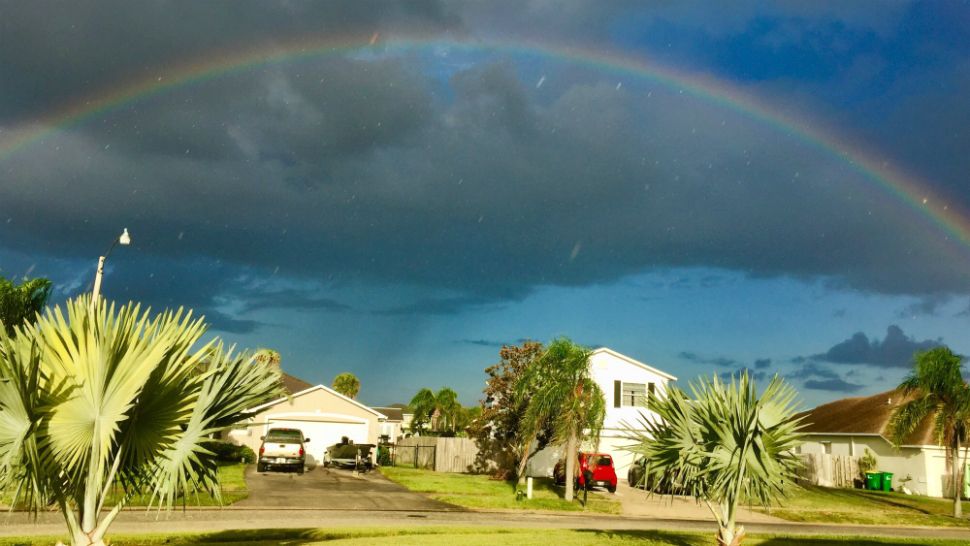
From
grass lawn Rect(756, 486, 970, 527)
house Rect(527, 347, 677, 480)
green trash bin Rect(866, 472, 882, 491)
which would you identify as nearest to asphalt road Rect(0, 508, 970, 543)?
grass lawn Rect(756, 486, 970, 527)

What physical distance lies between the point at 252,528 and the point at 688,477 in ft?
32.5

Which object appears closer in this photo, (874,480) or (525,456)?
(525,456)

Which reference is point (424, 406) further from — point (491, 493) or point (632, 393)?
point (491, 493)

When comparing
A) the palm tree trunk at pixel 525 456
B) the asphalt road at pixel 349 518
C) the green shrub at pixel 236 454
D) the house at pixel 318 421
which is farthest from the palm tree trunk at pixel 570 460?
the green shrub at pixel 236 454

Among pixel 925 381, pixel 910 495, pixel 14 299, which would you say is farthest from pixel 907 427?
pixel 14 299

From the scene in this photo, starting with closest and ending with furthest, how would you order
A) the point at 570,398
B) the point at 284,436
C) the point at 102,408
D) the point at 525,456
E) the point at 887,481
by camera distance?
the point at 102,408, the point at 570,398, the point at 525,456, the point at 284,436, the point at 887,481

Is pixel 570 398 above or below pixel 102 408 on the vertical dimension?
above

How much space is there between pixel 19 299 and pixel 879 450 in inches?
1883

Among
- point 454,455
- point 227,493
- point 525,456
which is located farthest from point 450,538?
point 454,455

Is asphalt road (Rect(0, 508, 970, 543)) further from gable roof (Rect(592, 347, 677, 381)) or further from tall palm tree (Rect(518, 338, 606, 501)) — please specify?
gable roof (Rect(592, 347, 677, 381))

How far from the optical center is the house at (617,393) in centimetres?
3962

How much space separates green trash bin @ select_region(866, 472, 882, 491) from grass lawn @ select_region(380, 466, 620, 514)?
19.2 meters

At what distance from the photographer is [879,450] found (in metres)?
46.2

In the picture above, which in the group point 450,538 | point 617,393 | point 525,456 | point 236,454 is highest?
point 617,393
